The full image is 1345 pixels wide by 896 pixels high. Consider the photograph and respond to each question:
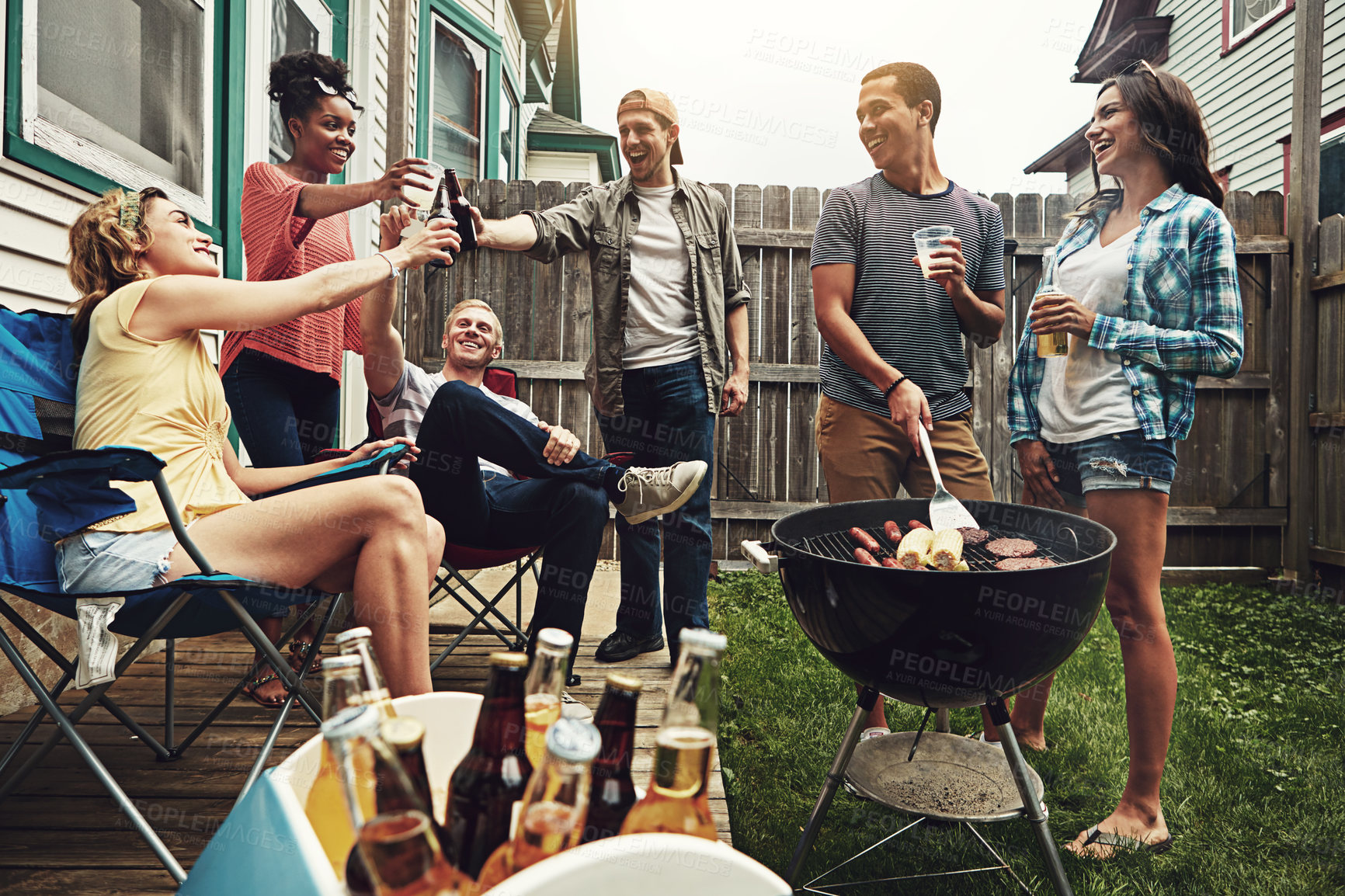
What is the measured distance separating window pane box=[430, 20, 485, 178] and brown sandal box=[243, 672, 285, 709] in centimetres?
489

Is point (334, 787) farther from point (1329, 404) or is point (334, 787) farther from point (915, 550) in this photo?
point (1329, 404)

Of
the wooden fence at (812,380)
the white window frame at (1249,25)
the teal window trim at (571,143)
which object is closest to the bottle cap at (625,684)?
the wooden fence at (812,380)

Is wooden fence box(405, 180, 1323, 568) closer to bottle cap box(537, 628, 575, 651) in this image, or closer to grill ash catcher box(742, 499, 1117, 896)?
grill ash catcher box(742, 499, 1117, 896)

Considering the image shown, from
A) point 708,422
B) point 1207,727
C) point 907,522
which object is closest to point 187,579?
point 907,522

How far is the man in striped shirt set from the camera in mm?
2326

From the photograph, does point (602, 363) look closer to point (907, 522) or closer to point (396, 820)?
point (907, 522)

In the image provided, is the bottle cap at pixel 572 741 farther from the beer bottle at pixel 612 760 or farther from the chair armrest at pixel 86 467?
the chair armrest at pixel 86 467

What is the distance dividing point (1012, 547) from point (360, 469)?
1.66m

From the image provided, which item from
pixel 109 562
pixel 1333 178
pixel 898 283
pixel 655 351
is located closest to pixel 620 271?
pixel 655 351

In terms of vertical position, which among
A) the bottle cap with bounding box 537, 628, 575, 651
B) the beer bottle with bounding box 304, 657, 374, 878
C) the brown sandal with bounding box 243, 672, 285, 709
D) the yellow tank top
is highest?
the yellow tank top

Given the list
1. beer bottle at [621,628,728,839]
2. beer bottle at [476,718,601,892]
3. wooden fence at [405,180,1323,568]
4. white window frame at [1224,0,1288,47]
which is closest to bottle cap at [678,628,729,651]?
beer bottle at [621,628,728,839]

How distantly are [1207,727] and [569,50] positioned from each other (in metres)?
13.9

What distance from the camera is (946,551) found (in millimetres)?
1579

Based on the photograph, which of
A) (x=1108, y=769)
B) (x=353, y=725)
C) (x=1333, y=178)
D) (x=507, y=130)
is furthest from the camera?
(x=507, y=130)
